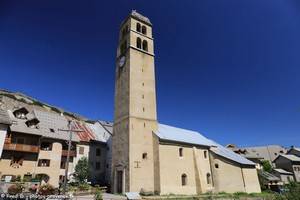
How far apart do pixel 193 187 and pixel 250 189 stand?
10.8 m

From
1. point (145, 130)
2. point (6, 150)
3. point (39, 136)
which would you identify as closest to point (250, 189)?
point (145, 130)

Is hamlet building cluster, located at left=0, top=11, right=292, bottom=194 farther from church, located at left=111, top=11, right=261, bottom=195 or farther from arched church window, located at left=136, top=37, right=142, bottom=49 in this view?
arched church window, located at left=136, top=37, right=142, bottom=49

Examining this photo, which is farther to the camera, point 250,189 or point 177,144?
point 250,189

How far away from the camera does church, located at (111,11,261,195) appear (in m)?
26.2

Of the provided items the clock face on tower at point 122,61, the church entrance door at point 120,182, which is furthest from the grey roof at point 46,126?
the clock face on tower at point 122,61

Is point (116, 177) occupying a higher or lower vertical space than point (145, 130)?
lower

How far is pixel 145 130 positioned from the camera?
93.4 feet

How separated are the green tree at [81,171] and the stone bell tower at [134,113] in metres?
6.85

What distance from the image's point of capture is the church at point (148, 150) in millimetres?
26234

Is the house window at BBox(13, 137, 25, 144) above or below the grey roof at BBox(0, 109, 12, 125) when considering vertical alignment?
below

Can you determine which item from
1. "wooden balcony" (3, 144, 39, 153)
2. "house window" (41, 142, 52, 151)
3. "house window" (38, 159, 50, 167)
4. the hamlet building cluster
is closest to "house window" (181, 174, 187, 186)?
the hamlet building cluster

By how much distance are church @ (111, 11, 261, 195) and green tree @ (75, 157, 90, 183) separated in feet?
22.0

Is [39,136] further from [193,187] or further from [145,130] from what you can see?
[193,187]

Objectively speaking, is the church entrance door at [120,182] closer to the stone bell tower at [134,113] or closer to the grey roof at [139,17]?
the stone bell tower at [134,113]
